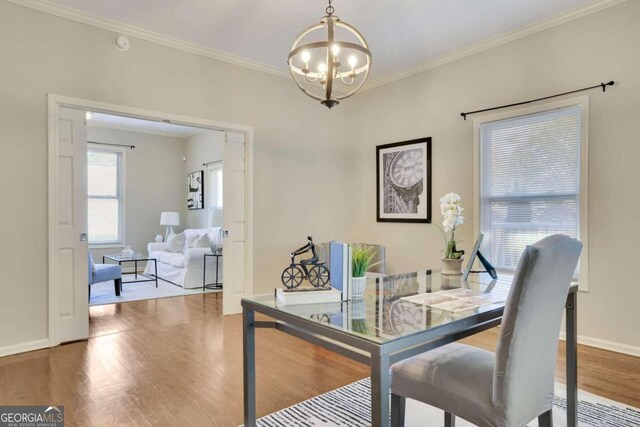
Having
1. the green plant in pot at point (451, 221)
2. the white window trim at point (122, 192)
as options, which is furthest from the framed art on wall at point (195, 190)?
the green plant in pot at point (451, 221)

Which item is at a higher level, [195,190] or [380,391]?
[195,190]

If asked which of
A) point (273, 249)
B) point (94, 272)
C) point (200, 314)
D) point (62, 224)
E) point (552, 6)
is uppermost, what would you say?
point (552, 6)

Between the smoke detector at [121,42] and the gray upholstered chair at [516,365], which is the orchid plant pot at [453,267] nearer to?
the gray upholstered chair at [516,365]

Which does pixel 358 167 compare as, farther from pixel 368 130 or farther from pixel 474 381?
pixel 474 381

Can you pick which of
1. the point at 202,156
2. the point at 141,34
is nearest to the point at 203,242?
the point at 202,156

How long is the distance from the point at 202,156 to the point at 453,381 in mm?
7586

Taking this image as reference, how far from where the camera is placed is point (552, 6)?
3.38 meters

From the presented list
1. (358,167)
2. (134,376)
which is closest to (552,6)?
(358,167)

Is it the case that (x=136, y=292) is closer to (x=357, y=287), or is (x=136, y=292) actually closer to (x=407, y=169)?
(x=407, y=169)

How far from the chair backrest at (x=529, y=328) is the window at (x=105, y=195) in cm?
796

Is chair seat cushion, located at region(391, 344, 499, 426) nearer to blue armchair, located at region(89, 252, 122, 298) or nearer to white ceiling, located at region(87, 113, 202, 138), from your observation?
blue armchair, located at region(89, 252, 122, 298)

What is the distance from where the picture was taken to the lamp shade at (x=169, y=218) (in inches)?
314

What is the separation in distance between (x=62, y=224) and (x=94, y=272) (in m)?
1.77

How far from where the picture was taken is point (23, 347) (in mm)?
3277
